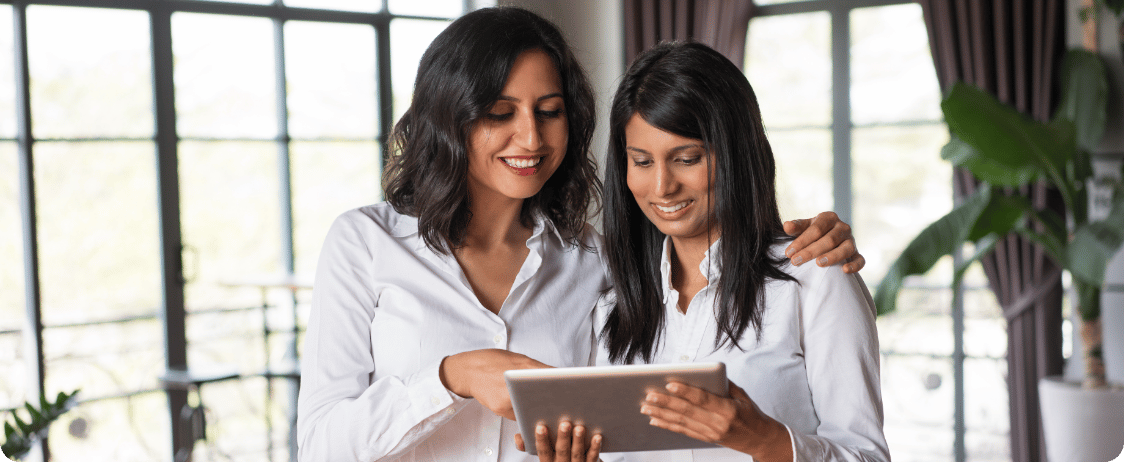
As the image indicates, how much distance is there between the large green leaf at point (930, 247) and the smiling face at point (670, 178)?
7.34 feet

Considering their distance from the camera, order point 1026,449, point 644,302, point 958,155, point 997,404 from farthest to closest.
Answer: point 997,404, point 1026,449, point 958,155, point 644,302

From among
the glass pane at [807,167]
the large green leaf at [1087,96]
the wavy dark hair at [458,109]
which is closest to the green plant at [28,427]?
the wavy dark hair at [458,109]

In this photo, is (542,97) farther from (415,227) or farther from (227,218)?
(227,218)

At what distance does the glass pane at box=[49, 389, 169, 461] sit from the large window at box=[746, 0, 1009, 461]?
3530 millimetres

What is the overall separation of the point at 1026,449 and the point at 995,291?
0.76 meters

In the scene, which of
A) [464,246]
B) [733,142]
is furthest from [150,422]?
[733,142]

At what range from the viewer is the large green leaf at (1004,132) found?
337cm

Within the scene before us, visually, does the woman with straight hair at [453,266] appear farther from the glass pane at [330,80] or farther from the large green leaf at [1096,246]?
the glass pane at [330,80]

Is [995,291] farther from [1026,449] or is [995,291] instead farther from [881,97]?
[881,97]

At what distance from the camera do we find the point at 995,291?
418 centimetres

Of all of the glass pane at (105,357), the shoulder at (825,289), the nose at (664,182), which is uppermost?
the nose at (664,182)

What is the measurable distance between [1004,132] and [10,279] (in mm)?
4238

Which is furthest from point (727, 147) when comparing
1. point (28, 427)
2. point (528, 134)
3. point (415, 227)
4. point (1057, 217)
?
point (1057, 217)

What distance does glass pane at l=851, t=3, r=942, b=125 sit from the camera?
4484 millimetres
